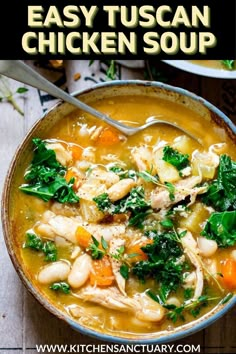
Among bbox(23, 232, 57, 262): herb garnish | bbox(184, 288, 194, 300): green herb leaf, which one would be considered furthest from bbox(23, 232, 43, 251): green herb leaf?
bbox(184, 288, 194, 300): green herb leaf

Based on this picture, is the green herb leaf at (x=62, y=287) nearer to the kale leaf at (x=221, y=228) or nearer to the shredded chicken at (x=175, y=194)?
the shredded chicken at (x=175, y=194)

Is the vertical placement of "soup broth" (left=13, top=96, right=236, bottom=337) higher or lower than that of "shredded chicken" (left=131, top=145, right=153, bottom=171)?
lower

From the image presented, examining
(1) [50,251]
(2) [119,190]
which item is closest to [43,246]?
(1) [50,251]

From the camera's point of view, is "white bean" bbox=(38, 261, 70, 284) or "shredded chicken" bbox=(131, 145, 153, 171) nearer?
"white bean" bbox=(38, 261, 70, 284)

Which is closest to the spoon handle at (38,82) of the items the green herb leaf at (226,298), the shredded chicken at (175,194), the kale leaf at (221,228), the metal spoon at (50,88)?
the metal spoon at (50,88)

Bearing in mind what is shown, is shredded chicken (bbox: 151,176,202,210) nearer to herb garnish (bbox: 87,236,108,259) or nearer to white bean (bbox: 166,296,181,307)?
herb garnish (bbox: 87,236,108,259)

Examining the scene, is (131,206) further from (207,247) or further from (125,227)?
(207,247)

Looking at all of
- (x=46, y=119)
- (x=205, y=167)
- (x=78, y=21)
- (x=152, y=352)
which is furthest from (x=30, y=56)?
(x=152, y=352)

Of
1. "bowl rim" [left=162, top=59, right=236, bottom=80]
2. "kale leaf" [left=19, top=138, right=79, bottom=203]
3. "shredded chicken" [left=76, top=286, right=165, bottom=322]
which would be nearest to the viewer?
"shredded chicken" [left=76, top=286, right=165, bottom=322]
